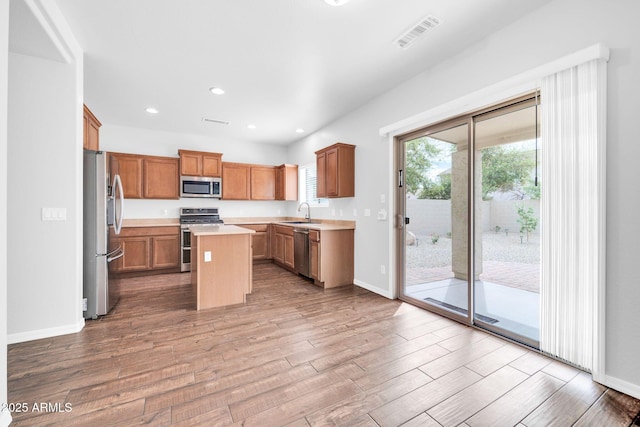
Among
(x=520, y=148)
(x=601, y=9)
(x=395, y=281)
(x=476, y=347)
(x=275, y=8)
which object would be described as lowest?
(x=476, y=347)

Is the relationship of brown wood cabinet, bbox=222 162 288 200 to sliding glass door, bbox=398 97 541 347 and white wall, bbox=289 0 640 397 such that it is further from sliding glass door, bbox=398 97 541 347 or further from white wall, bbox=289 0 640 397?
white wall, bbox=289 0 640 397

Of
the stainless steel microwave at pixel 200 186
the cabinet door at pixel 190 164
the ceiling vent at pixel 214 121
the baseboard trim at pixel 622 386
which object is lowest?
the baseboard trim at pixel 622 386

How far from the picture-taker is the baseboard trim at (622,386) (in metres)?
1.69

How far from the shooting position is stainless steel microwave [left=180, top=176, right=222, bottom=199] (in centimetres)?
535

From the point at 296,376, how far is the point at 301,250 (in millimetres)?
2713

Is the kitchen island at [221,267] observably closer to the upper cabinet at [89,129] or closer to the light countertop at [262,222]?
the light countertop at [262,222]

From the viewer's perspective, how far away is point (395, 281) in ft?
11.8

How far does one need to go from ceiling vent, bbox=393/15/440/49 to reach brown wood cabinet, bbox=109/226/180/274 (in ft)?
15.3

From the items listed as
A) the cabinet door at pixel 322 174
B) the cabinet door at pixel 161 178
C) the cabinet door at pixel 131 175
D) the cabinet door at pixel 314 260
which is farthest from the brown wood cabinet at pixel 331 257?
the cabinet door at pixel 131 175

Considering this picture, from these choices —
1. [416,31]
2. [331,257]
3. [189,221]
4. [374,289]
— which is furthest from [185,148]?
[416,31]

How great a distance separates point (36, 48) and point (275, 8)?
2.08m

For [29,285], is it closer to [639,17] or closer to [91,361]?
[91,361]

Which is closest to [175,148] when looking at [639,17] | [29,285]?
[29,285]

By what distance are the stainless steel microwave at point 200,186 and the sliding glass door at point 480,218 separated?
3938mm
